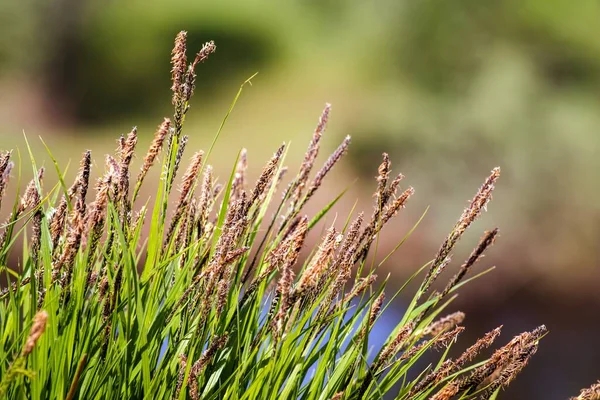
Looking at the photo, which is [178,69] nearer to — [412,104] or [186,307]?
[186,307]

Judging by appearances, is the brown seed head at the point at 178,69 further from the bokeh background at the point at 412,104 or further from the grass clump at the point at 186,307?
the bokeh background at the point at 412,104

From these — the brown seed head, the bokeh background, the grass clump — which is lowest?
the grass clump

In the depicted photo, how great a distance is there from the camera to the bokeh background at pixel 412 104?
761 cm

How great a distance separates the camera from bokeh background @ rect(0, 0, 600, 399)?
7.61 metres

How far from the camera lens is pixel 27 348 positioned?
842mm

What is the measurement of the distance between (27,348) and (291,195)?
921mm

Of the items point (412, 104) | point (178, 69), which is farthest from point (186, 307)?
point (412, 104)

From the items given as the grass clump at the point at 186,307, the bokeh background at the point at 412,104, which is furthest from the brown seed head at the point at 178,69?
the bokeh background at the point at 412,104

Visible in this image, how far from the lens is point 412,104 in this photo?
8.35 metres

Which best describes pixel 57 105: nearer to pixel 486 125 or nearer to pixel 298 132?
pixel 298 132

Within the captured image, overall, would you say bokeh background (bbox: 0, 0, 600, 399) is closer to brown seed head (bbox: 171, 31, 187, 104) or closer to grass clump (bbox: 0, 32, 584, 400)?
grass clump (bbox: 0, 32, 584, 400)

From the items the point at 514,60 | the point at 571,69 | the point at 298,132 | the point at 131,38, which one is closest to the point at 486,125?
the point at 514,60

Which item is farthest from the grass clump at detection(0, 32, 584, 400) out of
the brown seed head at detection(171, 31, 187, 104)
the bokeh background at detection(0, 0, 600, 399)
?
the bokeh background at detection(0, 0, 600, 399)

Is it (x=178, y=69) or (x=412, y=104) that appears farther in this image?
(x=412, y=104)
